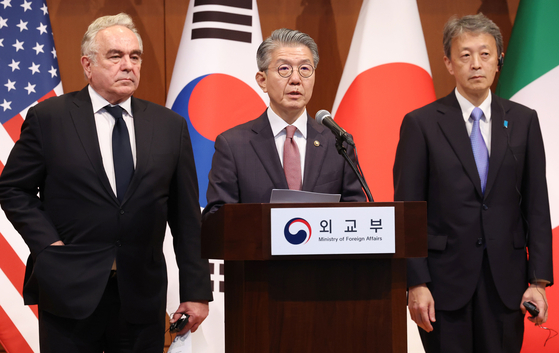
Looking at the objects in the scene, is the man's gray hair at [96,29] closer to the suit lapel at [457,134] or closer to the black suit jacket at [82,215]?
the black suit jacket at [82,215]

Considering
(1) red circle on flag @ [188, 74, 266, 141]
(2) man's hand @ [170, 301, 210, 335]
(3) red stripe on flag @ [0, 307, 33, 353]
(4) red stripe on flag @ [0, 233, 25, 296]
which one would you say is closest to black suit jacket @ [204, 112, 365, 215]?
(2) man's hand @ [170, 301, 210, 335]

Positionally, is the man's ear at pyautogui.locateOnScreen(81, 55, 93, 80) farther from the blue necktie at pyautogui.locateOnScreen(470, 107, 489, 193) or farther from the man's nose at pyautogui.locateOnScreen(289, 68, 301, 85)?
the blue necktie at pyautogui.locateOnScreen(470, 107, 489, 193)

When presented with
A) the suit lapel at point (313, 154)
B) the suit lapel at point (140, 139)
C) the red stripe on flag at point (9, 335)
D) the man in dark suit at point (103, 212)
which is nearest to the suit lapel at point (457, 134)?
the suit lapel at point (313, 154)

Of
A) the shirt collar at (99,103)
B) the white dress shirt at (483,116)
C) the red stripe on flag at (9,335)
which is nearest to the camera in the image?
the shirt collar at (99,103)

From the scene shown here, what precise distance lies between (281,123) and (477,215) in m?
0.81

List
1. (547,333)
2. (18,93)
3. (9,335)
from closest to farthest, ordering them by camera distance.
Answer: (547,333) < (9,335) < (18,93)

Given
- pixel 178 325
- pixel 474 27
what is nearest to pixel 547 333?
pixel 474 27

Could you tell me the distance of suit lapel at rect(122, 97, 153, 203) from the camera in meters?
1.92

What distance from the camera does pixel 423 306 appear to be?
204cm

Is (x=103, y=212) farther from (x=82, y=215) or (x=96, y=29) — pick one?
(x=96, y=29)

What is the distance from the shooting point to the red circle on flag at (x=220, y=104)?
10.3 ft

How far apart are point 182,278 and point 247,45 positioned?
1.69 m

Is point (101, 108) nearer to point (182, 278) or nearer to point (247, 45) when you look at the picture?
point (182, 278)

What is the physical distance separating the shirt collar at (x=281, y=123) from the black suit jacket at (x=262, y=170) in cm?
3
